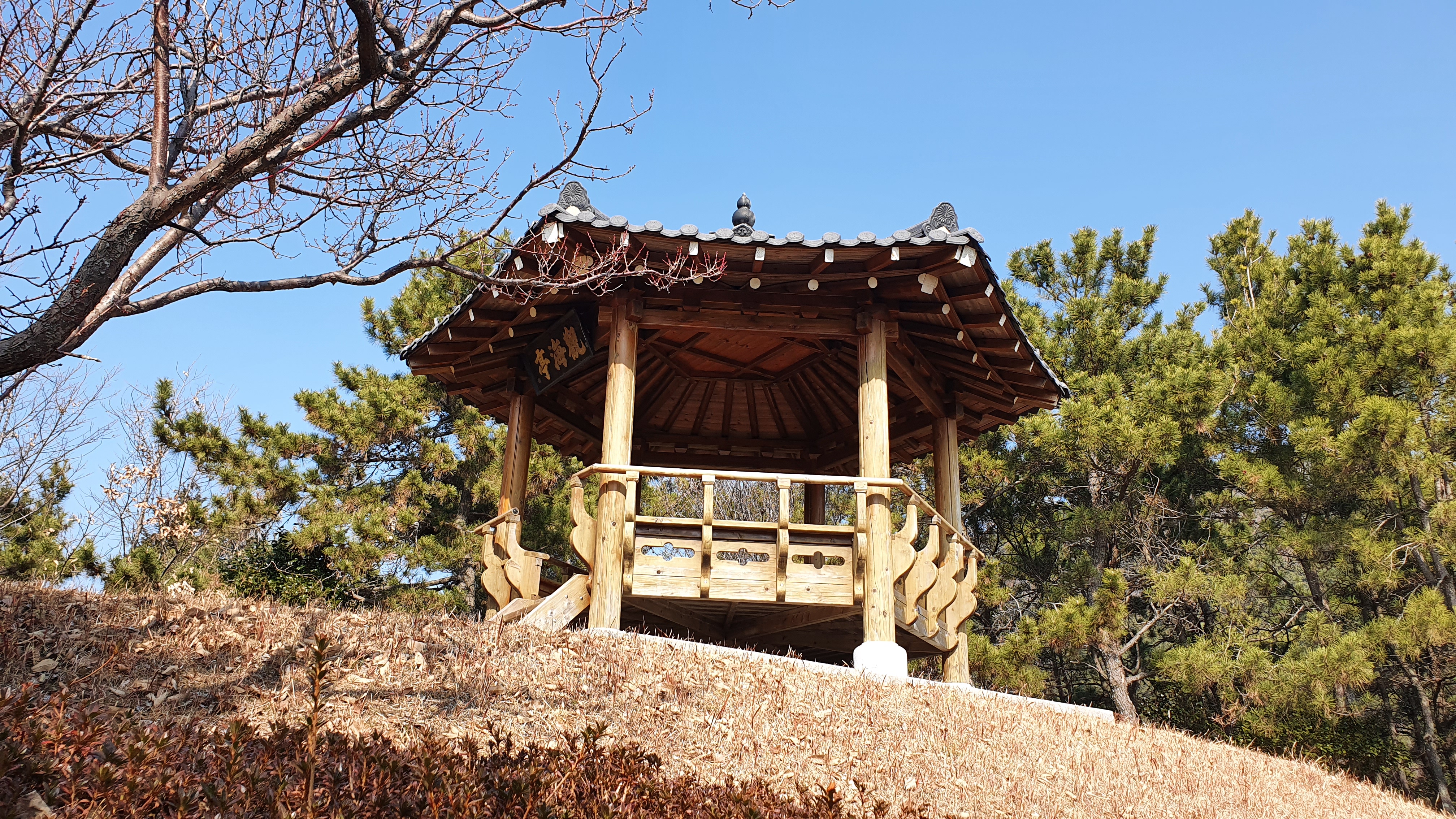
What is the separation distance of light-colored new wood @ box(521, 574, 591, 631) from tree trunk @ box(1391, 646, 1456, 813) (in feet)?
42.4

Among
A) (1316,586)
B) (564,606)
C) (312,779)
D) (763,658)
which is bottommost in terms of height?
(312,779)

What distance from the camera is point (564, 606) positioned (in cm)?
920

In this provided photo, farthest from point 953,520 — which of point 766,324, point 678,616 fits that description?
point 766,324

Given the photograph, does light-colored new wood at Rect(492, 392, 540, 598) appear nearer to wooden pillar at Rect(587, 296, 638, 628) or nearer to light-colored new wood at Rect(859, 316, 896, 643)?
wooden pillar at Rect(587, 296, 638, 628)

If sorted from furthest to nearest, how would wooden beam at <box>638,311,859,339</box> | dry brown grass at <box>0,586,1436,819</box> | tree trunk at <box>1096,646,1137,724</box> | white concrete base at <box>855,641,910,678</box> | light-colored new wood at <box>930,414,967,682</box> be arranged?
1. tree trunk at <box>1096,646,1137,724</box>
2. light-colored new wood at <box>930,414,967,682</box>
3. wooden beam at <box>638,311,859,339</box>
4. white concrete base at <box>855,641,910,678</box>
5. dry brown grass at <box>0,586,1436,819</box>

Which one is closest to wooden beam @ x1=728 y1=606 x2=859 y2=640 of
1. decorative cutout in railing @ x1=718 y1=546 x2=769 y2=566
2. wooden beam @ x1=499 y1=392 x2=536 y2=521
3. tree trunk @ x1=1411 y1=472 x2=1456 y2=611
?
decorative cutout in railing @ x1=718 y1=546 x2=769 y2=566

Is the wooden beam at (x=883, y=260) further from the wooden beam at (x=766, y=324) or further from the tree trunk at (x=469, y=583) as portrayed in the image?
the tree trunk at (x=469, y=583)

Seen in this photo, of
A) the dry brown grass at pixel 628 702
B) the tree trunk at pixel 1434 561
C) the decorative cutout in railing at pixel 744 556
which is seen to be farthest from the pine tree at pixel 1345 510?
the decorative cutout in railing at pixel 744 556

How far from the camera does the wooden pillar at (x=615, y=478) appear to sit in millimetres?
8969

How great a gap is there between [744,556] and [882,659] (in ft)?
5.07

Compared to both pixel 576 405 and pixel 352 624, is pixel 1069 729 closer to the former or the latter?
pixel 352 624

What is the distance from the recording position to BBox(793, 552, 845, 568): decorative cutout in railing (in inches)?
366

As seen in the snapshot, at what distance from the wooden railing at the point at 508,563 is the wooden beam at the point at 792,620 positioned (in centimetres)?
247

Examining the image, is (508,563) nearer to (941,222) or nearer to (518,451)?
(518,451)
